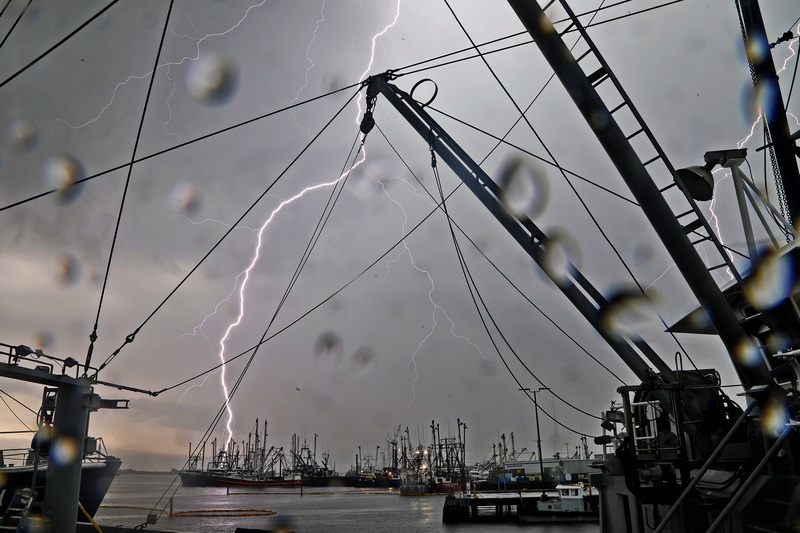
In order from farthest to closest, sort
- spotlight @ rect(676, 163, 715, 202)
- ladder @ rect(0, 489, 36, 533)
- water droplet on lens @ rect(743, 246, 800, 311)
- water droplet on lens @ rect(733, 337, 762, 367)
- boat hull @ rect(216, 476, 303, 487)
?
1. boat hull @ rect(216, 476, 303, 487)
2. spotlight @ rect(676, 163, 715, 202)
3. ladder @ rect(0, 489, 36, 533)
4. water droplet on lens @ rect(743, 246, 800, 311)
5. water droplet on lens @ rect(733, 337, 762, 367)

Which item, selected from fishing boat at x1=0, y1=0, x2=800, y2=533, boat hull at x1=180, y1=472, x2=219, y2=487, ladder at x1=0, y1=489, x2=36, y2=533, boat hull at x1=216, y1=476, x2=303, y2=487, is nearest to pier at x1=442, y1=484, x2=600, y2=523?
fishing boat at x1=0, y1=0, x2=800, y2=533

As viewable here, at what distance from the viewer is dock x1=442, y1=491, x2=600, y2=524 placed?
53406 millimetres

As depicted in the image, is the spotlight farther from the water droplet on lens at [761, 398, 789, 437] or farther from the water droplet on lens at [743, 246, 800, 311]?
the water droplet on lens at [761, 398, 789, 437]

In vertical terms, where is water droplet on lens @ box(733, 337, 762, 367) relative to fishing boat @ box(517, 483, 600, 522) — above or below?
above

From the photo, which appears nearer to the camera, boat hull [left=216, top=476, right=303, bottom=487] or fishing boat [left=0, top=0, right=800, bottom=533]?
fishing boat [left=0, top=0, right=800, bottom=533]

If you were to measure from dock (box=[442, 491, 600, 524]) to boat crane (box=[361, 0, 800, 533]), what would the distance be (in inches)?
1774

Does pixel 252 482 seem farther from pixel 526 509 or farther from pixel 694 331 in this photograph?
pixel 694 331

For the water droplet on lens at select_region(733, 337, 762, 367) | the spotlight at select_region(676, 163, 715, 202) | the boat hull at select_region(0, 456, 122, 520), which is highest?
the spotlight at select_region(676, 163, 715, 202)

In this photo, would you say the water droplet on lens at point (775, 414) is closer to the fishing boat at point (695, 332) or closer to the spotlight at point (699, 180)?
the fishing boat at point (695, 332)

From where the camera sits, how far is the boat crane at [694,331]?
8312mm

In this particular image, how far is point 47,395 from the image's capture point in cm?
1049

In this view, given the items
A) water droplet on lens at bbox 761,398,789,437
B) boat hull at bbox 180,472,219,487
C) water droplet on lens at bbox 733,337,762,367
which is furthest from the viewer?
boat hull at bbox 180,472,219,487

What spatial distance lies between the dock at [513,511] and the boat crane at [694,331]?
45.1 m

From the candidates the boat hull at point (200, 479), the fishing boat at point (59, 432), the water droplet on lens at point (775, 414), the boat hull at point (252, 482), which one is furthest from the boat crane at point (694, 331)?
the boat hull at point (200, 479)
